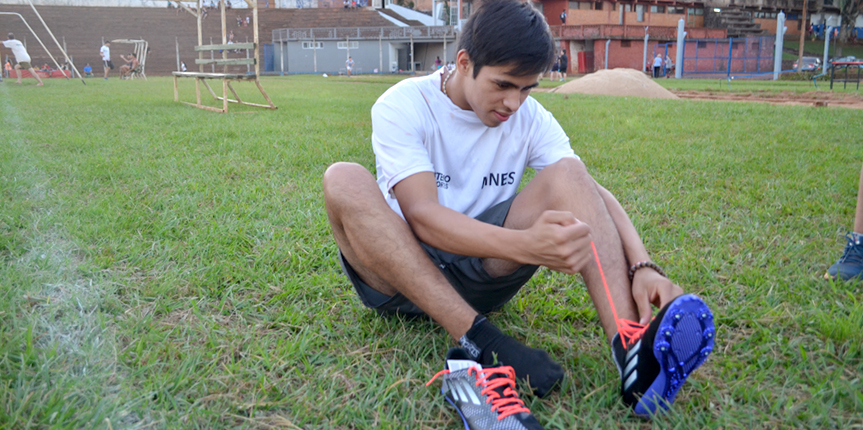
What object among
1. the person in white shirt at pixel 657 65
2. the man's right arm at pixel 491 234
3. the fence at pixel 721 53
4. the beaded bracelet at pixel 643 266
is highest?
the fence at pixel 721 53

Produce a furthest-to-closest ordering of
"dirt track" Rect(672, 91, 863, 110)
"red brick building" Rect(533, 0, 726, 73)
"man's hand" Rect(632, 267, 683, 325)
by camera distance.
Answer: "red brick building" Rect(533, 0, 726, 73) → "dirt track" Rect(672, 91, 863, 110) → "man's hand" Rect(632, 267, 683, 325)

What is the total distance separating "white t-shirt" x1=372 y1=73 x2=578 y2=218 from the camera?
176 centimetres

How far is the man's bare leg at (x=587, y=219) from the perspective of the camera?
161cm

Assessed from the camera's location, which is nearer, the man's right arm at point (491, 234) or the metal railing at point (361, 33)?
the man's right arm at point (491, 234)

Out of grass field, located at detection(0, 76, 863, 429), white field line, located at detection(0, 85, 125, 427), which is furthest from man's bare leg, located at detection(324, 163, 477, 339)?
white field line, located at detection(0, 85, 125, 427)

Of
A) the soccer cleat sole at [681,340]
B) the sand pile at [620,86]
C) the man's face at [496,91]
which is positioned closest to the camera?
the soccer cleat sole at [681,340]

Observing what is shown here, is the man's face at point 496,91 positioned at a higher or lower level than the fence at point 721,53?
lower

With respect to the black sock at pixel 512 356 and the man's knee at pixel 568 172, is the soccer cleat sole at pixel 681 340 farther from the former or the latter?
the man's knee at pixel 568 172

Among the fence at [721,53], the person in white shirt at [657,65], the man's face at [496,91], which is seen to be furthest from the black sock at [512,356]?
the fence at [721,53]

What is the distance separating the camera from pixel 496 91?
1.76 metres

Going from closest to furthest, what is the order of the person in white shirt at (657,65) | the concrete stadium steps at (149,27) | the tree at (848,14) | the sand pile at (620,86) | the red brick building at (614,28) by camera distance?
the sand pile at (620,86), the person in white shirt at (657,65), the red brick building at (614,28), the concrete stadium steps at (149,27), the tree at (848,14)

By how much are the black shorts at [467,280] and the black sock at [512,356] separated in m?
0.24

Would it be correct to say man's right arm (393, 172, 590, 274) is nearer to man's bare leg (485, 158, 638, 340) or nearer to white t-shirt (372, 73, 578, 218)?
white t-shirt (372, 73, 578, 218)

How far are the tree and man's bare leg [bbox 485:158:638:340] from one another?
51.1 metres
